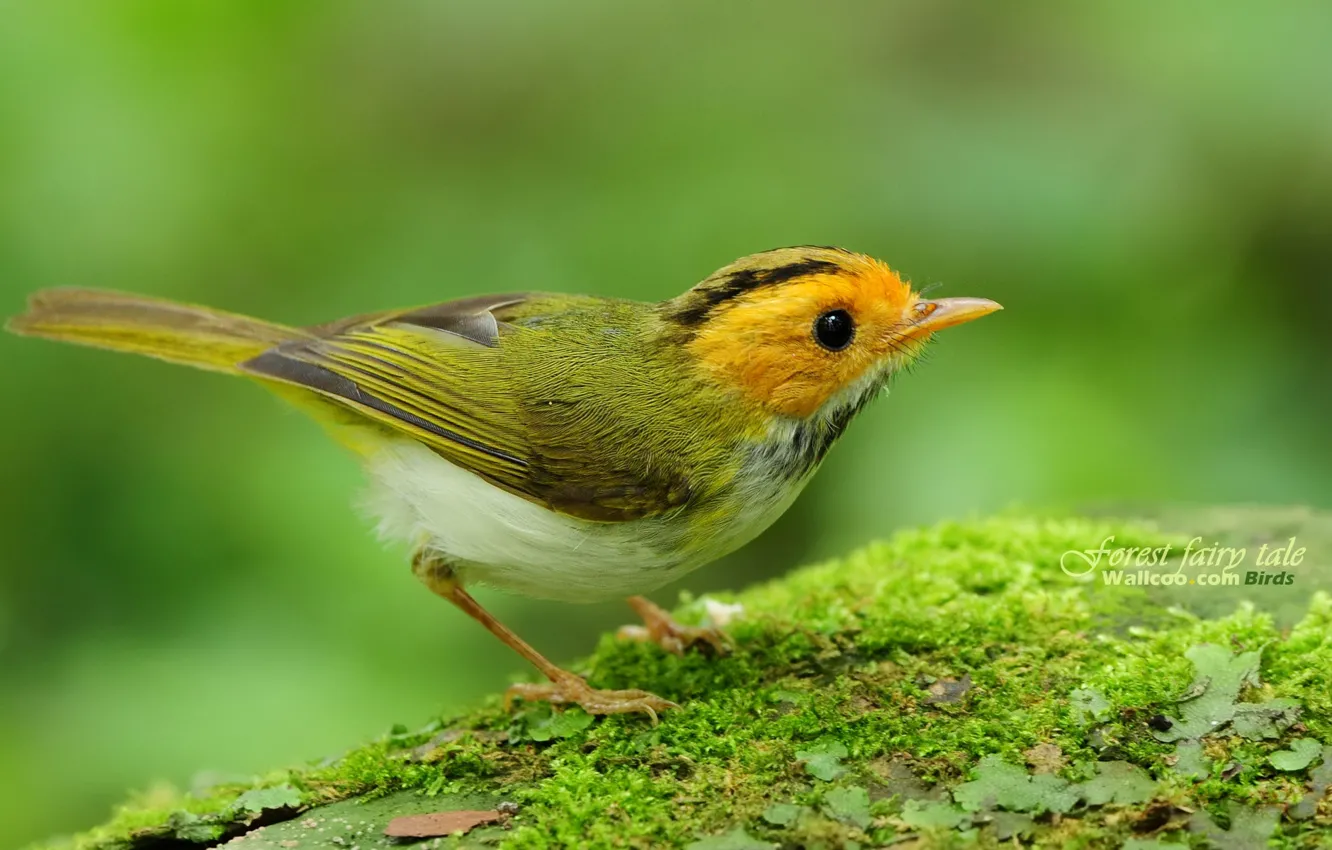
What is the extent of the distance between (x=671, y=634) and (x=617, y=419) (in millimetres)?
847

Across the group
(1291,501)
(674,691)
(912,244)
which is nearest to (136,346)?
(674,691)

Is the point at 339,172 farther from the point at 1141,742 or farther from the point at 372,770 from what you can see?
the point at 1141,742

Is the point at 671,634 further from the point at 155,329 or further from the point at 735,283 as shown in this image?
the point at 155,329

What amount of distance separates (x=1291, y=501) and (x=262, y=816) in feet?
15.0

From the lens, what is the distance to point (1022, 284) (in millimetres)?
6105

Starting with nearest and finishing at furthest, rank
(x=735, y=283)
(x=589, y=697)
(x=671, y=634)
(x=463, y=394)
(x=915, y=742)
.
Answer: (x=915, y=742) < (x=589, y=697) < (x=735, y=283) < (x=463, y=394) < (x=671, y=634)

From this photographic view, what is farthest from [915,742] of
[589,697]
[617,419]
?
[617,419]

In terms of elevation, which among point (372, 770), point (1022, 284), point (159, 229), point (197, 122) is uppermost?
point (197, 122)

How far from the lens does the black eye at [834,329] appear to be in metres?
3.52

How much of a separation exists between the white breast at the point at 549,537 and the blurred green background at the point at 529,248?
1.57 metres

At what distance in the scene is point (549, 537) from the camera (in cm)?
352

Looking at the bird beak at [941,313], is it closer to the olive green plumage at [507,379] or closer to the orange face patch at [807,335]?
the orange face patch at [807,335]

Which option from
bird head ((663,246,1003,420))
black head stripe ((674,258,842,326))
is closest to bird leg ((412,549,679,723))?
bird head ((663,246,1003,420))

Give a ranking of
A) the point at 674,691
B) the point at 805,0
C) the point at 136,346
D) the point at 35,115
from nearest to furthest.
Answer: the point at 674,691, the point at 136,346, the point at 35,115, the point at 805,0
